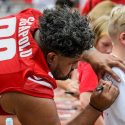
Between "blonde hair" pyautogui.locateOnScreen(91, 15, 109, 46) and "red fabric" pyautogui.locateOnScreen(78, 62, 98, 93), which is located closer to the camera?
"red fabric" pyautogui.locateOnScreen(78, 62, 98, 93)

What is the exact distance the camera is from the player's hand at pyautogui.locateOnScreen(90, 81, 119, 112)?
7.38ft

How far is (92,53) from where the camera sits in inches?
95.6

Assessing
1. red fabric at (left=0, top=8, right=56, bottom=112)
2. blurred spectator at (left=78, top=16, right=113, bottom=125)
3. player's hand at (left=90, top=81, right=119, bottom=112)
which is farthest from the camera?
blurred spectator at (left=78, top=16, right=113, bottom=125)

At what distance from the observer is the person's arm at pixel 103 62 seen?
7.63 ft

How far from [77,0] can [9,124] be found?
5.15 m

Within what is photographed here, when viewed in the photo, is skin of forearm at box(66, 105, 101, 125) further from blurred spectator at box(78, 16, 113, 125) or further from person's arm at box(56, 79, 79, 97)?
person's arm at box(56, 79, 79, 97)

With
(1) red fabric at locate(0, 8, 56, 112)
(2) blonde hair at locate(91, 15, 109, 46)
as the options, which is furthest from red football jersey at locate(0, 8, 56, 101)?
(2) blonde hair at locate(91, 15, 109, 46)

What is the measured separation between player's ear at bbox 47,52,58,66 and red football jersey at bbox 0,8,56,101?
0.10 ft

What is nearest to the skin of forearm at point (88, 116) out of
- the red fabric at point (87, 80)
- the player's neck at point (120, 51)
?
the player's neck at point (120, 51)

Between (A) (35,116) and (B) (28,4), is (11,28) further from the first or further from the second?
(B) (28,4)

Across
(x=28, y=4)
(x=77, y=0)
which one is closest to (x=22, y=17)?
(x=77, y=0)

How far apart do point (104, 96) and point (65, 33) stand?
1.03ft

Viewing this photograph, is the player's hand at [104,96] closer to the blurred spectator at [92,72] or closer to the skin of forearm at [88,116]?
the skin of forearm at [88,116]

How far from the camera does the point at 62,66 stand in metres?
2.23
